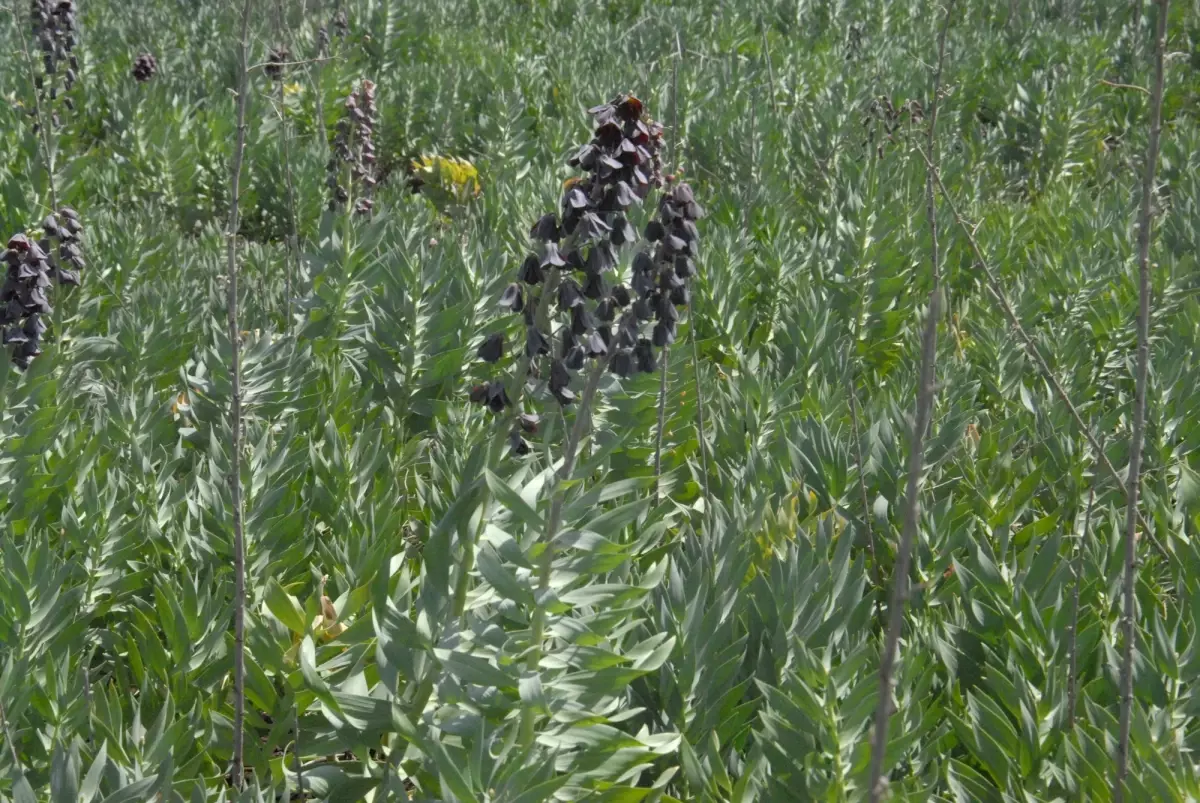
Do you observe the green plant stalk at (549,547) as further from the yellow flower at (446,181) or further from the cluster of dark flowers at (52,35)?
the cluster of dark flowers at (52,35)

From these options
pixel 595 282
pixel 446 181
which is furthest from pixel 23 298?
pixel 446 181

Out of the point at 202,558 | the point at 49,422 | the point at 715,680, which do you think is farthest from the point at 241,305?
the point at 715,680

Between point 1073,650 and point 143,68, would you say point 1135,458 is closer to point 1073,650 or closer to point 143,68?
point 1073,650

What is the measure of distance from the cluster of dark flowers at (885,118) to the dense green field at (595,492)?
0.11 meters

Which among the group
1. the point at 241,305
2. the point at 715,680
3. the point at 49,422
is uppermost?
the point at 715,680

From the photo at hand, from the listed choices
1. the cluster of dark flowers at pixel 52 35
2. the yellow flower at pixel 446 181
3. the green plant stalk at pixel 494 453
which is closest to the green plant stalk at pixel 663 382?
the green plant stalk at pixel 494 453

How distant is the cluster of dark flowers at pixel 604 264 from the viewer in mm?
1746

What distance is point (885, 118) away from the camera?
5742 mm

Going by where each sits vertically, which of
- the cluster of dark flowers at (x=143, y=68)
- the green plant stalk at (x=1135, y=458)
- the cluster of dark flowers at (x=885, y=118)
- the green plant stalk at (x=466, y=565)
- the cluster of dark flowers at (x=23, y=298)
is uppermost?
the green plant stalk at (x=1135, y=458)

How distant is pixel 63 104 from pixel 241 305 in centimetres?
382

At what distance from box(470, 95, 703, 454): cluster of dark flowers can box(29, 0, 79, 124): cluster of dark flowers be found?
5.25 metres

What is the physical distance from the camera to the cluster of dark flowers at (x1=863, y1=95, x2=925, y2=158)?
5.59 m

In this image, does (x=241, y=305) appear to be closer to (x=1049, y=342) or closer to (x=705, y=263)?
(x=705, y=263)

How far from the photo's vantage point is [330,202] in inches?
213
